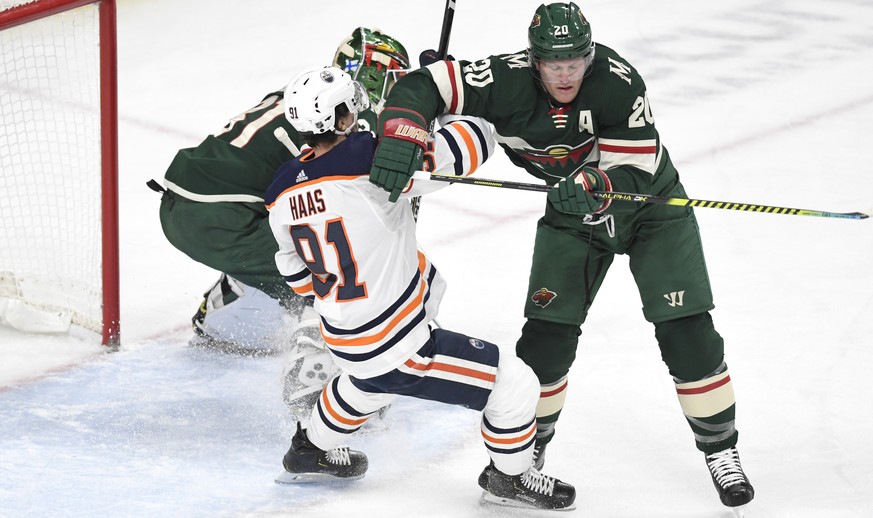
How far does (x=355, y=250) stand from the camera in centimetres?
267

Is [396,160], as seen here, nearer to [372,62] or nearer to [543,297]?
[543,297]

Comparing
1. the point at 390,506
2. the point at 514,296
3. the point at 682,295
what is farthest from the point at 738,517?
the point at 514,296

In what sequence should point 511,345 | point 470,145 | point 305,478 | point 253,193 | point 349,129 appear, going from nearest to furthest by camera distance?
1. point 349,129
2. point 470,145
3. point 305,478
4. point 253,193
5. point 511,345

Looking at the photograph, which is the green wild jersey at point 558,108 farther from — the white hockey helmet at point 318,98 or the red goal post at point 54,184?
the red goal post at point 54,184

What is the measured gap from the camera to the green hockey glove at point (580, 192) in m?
2.62

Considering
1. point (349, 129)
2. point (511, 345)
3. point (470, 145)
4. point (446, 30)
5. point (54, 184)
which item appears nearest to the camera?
point (349, 129)

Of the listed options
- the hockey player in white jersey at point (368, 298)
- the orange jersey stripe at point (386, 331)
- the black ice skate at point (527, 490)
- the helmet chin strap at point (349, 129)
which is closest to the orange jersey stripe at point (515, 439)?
the hockey player in white jersey at point (368, 298)

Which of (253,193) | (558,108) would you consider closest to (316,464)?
(253,193)

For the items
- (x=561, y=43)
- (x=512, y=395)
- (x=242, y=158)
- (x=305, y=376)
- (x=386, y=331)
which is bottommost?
(x=305, y=376)

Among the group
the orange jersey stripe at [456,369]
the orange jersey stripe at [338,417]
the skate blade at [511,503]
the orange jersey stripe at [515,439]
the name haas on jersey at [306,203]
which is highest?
the name haas on jersey at [306,203]

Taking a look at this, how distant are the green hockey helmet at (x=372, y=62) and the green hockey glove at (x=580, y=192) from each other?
3.13 feet

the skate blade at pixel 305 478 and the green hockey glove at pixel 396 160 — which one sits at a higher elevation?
the green hockey glove at pixel 396 160

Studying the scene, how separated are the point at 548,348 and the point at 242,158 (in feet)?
3.27

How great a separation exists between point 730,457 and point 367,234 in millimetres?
1034
